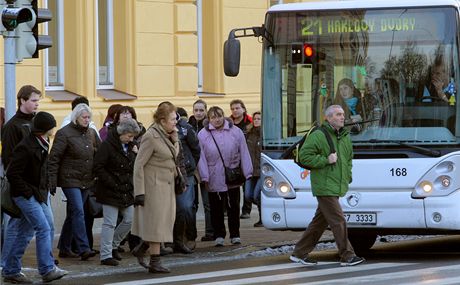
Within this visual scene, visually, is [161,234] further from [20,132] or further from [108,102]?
[108,102]

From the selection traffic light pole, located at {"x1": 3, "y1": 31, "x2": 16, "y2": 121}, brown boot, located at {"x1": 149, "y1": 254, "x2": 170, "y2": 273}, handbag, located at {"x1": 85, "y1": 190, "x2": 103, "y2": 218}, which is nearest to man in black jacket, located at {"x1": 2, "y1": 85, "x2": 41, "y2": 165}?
traffic light pole, located at {"x1": 3, "y1": 31, "x2": 16, "y2": 121}

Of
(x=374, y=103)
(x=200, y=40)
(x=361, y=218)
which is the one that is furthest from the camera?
(x=200, y=40)

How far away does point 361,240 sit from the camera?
18125 mm

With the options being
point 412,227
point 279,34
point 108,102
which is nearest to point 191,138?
point 279,34

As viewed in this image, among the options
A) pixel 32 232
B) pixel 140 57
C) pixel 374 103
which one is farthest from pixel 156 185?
pixel 140 57

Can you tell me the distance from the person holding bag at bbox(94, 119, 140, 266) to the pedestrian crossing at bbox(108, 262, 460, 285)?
114cm

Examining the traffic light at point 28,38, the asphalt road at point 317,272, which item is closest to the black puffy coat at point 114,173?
the asphalt road at point 317,272

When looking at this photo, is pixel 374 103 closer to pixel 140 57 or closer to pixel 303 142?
pixel 303 142

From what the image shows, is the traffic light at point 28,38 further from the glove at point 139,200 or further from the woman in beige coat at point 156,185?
the glove at point 139,200

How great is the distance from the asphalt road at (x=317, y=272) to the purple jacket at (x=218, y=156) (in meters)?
1.33

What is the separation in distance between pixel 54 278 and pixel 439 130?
4.40 meters

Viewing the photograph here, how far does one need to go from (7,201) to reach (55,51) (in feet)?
25.4

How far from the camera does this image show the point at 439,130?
16.3 metres

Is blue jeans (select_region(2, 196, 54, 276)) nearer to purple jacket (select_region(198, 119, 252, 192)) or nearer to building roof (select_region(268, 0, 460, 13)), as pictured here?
building roof (select_region(268, 0, 460, 13))
